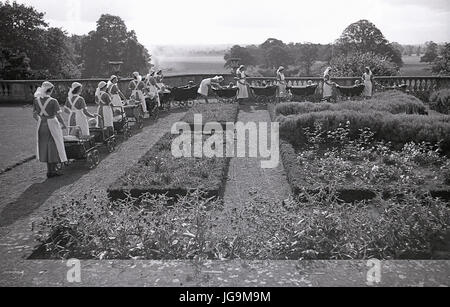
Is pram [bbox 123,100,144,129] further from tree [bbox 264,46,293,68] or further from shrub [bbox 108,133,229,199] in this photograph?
tree [bbox 264,46,293,68]

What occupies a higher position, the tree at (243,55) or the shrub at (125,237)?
the tree at (243,55)

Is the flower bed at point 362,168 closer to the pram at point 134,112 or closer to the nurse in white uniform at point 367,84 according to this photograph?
the pram at point 134,112

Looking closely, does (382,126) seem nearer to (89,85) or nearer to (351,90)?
(351,90)

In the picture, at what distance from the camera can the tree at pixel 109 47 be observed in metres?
51.1

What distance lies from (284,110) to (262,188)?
7.00 m

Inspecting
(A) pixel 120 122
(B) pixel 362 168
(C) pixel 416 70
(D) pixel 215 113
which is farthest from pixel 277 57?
(B) pixel 362 168

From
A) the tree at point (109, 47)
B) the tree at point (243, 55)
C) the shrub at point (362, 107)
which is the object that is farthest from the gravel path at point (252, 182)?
the tree at point (243, 55)

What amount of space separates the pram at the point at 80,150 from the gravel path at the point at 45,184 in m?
0.24

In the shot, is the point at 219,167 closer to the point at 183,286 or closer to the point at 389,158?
the point at 389,158

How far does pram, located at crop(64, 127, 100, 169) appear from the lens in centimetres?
1040

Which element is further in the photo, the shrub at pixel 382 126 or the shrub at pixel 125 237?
the shrub at pixel 382 126
